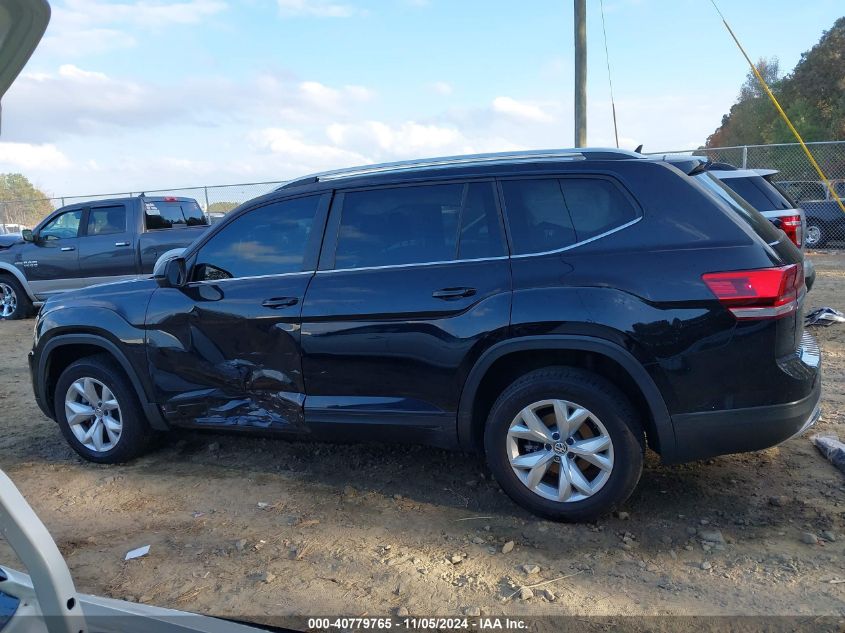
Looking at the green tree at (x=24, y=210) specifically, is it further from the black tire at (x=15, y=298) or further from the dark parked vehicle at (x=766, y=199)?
the dark parked vehicle at (x=766, y=199)

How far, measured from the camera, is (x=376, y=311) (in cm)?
371

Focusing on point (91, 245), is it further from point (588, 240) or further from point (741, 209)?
point (741, 209)

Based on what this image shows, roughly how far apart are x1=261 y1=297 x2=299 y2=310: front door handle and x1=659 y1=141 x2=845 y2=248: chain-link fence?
13383 millimetres

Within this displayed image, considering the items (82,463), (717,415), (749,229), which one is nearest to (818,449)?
(717,415)

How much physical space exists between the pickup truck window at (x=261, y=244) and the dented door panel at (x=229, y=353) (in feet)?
0.29

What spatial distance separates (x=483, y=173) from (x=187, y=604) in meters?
2.61

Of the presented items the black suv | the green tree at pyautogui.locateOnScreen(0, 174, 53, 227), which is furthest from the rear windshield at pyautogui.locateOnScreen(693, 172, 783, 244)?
the green tree at pyautogui.locateOnScreen(0, 174, 53, 227)

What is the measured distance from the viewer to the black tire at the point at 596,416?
10.8 feet

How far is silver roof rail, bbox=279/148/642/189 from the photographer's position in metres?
3.65

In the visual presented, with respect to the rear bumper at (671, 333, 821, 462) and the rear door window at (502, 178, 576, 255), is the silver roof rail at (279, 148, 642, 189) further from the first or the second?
the rear bumper at (671, 333, 821, 462)

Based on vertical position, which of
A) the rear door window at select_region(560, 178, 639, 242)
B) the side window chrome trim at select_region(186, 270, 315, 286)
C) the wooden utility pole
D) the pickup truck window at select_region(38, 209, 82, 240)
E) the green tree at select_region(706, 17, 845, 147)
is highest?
the green tree at select_region(706, 17, 845, 147)

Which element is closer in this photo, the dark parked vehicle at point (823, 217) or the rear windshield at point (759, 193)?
the rear windshield at point (759, 193)

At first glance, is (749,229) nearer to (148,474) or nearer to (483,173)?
(483,173)

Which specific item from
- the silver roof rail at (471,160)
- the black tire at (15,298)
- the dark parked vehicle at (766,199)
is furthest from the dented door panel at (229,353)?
the black tire at (15,298)
